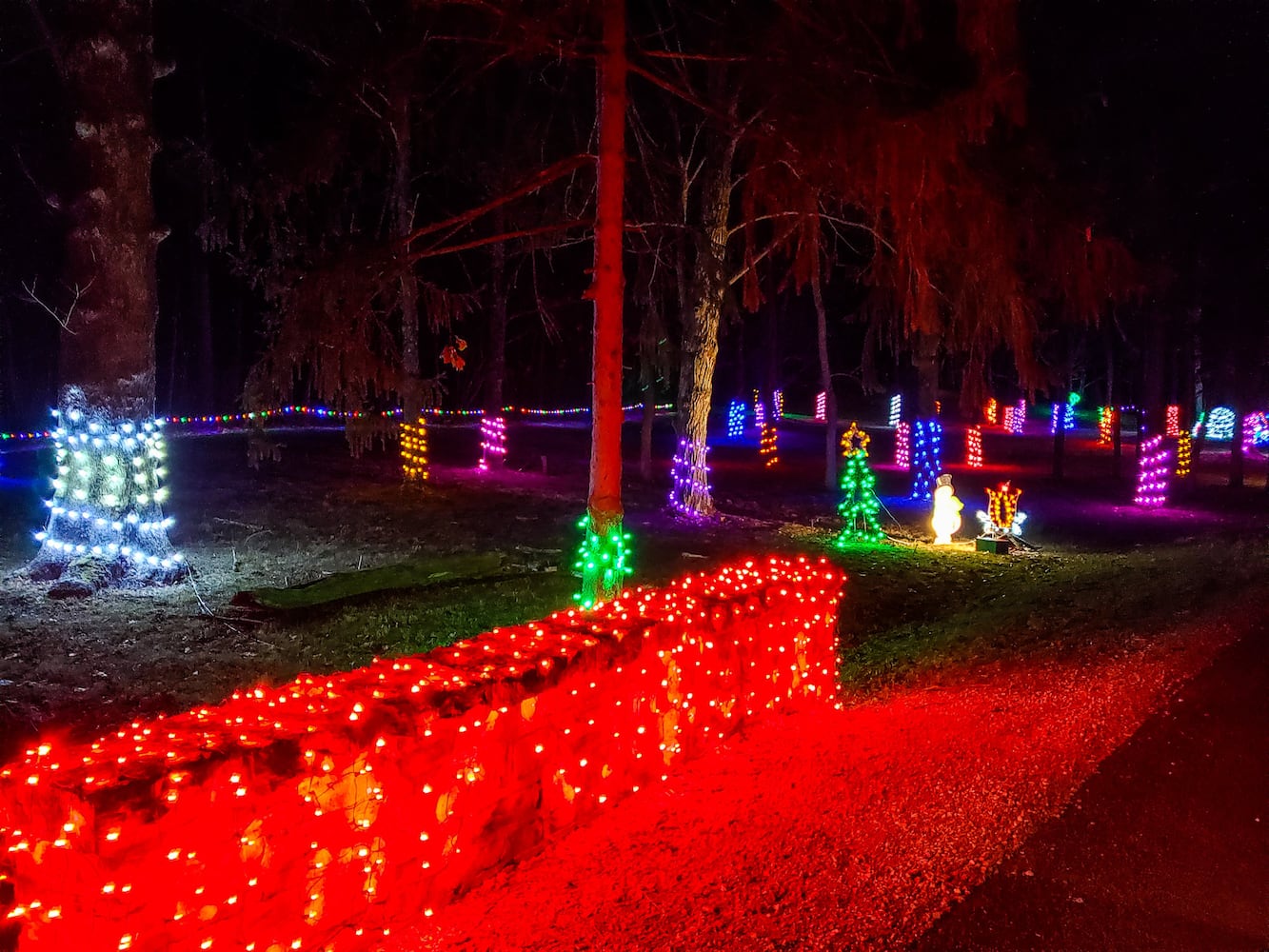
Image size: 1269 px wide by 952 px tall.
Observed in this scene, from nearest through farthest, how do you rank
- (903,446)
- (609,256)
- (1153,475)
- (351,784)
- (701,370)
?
(351,784)
(609,256)
(701,370)
(1153,475)
(903,446)

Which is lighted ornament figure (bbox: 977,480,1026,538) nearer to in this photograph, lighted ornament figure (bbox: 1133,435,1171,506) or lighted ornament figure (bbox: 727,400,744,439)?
lighted ornament figure (bbox: 1133,435,1171,506)

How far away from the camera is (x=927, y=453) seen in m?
20.8

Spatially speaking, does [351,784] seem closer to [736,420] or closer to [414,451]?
[414,451]

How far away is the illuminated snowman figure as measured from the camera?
1547cm

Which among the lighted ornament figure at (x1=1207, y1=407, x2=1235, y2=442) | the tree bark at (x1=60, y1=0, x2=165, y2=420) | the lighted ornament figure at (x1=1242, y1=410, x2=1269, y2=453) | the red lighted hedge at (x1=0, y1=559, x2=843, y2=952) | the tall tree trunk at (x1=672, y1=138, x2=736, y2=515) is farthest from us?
the lighted ornament figure at (x1=1207, y1=407, x2=1235, y2=442)

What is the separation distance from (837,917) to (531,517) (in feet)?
43.1

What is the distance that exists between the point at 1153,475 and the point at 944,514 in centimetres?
907

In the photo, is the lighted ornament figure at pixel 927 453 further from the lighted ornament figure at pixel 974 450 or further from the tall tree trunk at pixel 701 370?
the lighted ornament figure at pixel 974 450

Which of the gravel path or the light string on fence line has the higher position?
the light string on fence line

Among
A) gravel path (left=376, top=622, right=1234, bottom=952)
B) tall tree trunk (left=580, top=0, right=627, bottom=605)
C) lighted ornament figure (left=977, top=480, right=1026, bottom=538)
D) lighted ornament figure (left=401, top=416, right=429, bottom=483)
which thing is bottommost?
gravel path (left=376, top=622, right=1234, bottom=952)

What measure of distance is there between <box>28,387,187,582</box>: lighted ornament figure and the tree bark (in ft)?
0.78

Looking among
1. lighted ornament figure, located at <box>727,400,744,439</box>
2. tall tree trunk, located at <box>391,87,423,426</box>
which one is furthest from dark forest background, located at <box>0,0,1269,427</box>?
lighted ornament figure, located at <box>727,400,744,439</box>

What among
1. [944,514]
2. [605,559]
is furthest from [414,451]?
[605,559]

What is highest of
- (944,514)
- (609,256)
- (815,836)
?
(609,256)
